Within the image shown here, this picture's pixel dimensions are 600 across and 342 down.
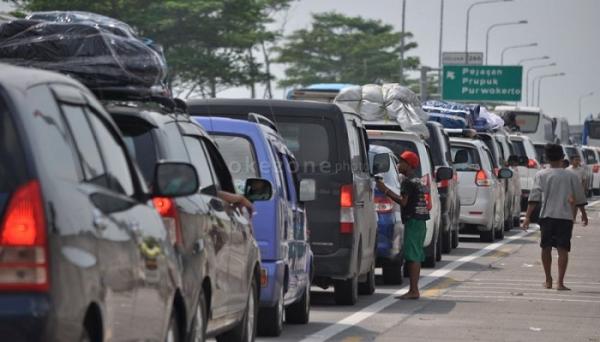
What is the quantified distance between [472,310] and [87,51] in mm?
7091

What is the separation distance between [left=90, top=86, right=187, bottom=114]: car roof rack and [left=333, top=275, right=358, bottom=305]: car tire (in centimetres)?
671

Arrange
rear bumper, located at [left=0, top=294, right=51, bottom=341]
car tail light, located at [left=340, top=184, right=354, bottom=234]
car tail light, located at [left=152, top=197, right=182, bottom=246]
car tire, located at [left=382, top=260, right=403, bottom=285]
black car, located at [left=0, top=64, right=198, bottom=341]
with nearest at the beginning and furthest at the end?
rear bumper, located at [left=0, top=294, right=51, bottom=341] < black car, located at [left=0, top=64, right=198, bottom=341] < car tail light, located at [left=152, top=197, right=182, bottom=246] < car tail light, located at [left=340, top=184, right=354, bottom=234] < car tire, located at [left=382, top=260, right=403, bottom=285]

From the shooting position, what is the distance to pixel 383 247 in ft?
64.7

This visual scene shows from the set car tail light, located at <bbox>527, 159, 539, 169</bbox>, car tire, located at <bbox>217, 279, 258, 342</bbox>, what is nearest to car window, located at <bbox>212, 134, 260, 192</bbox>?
car tire, located at <bbox>217, 279, 258, 342</bbox>

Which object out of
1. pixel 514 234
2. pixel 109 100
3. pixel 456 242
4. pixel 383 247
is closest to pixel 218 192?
pixel 109 100

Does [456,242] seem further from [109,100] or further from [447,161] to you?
[109,100]

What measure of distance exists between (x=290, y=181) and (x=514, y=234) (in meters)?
22.6

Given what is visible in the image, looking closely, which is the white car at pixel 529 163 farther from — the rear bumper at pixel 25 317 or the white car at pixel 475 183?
the rear bumper at pixel 25 317

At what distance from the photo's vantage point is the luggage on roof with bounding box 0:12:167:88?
10406mm

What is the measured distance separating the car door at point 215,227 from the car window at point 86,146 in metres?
2.39

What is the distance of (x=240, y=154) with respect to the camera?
13.3 m

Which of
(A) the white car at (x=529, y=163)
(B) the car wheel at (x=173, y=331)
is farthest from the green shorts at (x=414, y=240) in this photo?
(A) the white car at (x=529, y=163)

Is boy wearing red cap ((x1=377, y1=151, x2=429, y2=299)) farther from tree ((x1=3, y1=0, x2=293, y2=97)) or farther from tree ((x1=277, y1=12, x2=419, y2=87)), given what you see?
tree ((x1=277, y1=12, x2=419, y2=87))

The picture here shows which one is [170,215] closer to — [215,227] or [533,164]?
[215,227]
